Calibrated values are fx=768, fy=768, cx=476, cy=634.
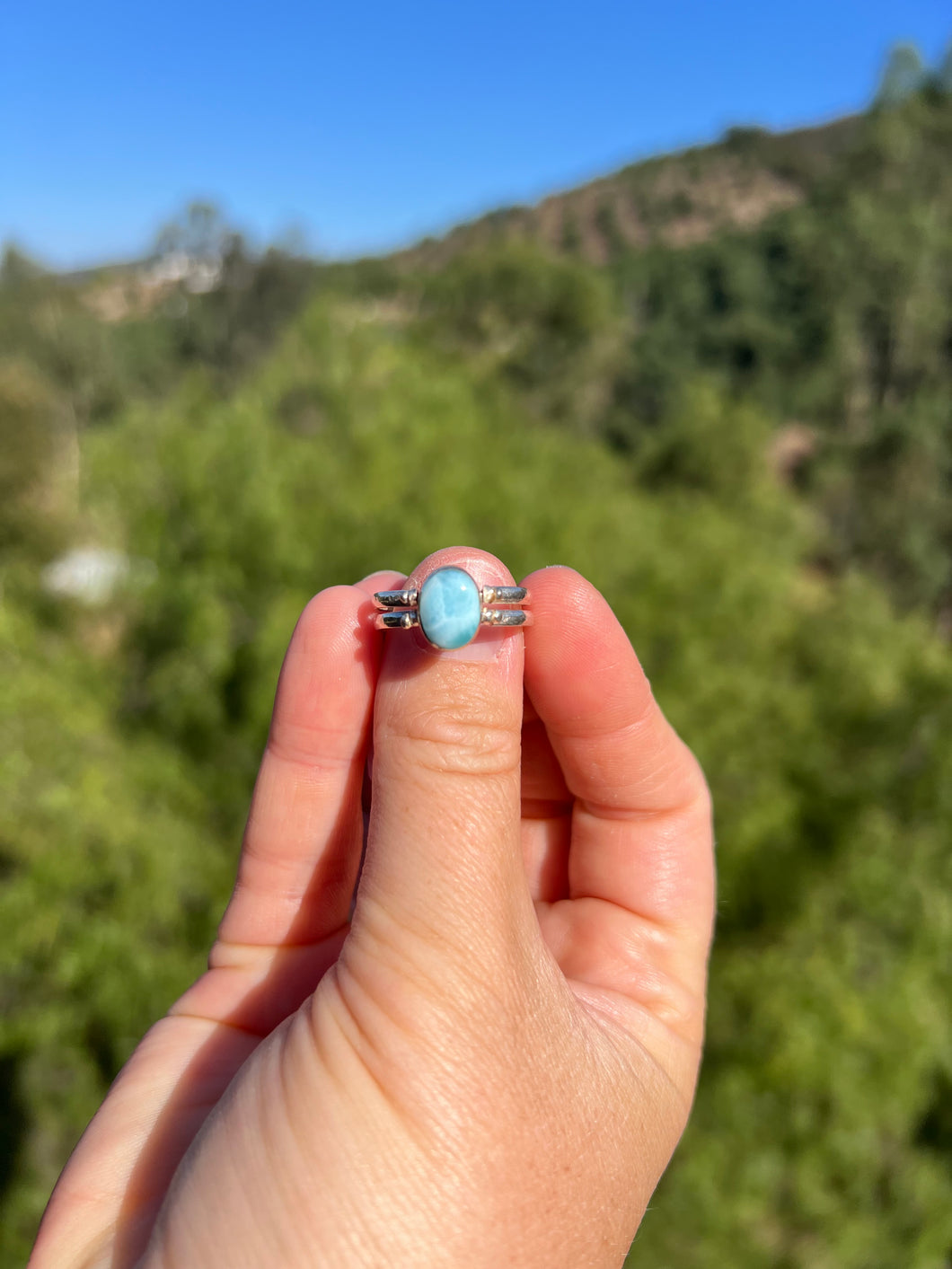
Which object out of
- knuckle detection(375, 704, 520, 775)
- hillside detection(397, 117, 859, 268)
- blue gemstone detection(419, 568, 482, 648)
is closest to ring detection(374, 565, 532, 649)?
blue gemstone detection(419, 568, 482, 648)

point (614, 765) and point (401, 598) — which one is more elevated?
point (401, 598)

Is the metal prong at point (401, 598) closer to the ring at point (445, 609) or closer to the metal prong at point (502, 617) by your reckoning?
the ring at point (445, 609)

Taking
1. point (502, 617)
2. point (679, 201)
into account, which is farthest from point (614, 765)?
point (679, 201)

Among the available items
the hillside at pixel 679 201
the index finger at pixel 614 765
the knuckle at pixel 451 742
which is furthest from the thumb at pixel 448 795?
the hillside at pixel 679 201

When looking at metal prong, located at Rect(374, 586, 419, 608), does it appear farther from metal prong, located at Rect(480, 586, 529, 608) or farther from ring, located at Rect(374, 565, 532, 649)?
metal prong, located at Rect(480, 586, 529, 608)

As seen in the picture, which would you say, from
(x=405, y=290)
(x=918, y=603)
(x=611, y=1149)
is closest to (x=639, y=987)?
(x=611, y=1149)

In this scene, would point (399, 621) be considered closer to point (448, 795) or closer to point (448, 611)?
point (448, 611)

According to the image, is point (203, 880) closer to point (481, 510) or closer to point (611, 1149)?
point (481, 510)

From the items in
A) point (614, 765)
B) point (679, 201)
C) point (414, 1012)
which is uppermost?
point (679, 201)
